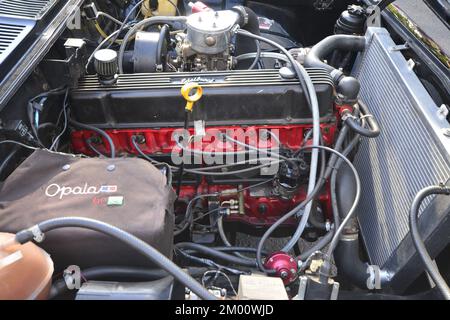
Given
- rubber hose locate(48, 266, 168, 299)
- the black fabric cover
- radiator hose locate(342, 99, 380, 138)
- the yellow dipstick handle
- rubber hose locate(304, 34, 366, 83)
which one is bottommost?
rubber hose locate(48, 266, 168, 299)

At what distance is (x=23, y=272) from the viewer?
87cm

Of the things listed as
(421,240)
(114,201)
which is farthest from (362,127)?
(114,201)

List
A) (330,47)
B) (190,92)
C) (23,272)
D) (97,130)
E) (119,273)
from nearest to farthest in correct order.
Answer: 1. (23,272)
2. (119,273)
3. (190,92)
4. (97,130)
5. (330,47)

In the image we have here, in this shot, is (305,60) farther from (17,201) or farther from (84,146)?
(17,201)

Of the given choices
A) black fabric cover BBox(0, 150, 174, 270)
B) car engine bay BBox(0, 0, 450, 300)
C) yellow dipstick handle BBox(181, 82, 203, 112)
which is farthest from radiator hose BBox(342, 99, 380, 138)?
black fabric cover BBox(0, 150, 174, 270)

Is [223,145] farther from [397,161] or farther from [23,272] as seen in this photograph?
[23,272]

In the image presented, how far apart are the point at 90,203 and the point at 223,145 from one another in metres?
0.62

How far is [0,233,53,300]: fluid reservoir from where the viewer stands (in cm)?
84

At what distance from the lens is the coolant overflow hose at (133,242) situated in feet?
2.83

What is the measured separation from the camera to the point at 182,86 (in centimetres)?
146

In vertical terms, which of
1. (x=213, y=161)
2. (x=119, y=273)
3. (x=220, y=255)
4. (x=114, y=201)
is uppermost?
(x=114, y=201)

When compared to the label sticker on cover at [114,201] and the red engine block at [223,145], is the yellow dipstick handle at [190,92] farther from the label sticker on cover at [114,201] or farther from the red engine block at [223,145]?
the label sticker on cover at [114,201]

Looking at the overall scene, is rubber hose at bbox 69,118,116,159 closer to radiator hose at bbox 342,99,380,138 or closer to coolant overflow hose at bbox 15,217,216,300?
coolant overflow hose at bbox 15,217,216,300

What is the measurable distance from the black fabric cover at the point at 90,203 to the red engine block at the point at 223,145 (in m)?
0.35
